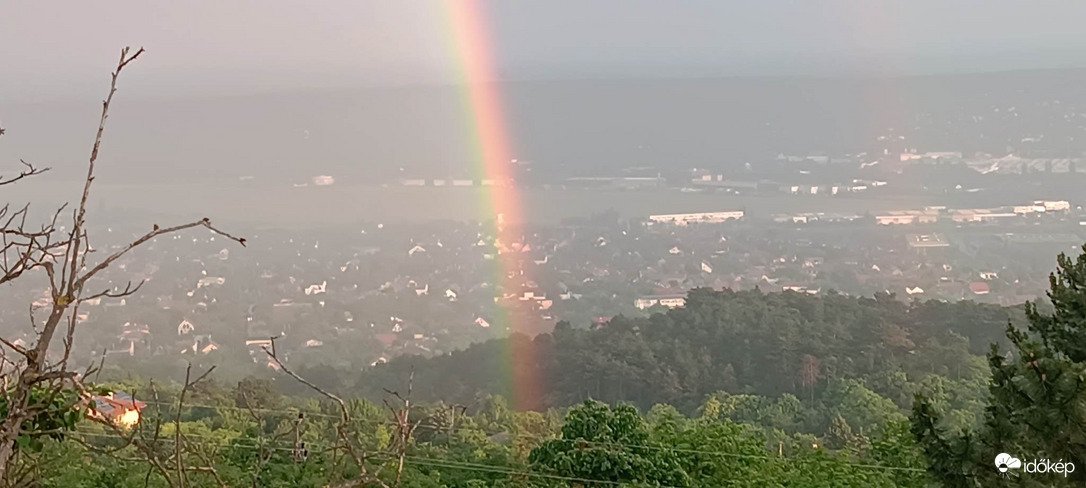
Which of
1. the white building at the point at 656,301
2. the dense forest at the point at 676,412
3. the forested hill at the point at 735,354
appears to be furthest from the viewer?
the white building at the point at 656,301

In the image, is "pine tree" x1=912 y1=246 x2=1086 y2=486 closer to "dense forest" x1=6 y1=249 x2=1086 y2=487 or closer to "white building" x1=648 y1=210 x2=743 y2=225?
"dense forest" x1=6 y1=249 x2=1086 y2=487

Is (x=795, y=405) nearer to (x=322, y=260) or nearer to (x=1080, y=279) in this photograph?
(x=1080, y=279)

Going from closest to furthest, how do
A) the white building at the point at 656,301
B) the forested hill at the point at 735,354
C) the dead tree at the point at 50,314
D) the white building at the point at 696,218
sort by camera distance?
1. the dead tree at the point at 50,314
2. the forested hill at the point at 735,354
3. the white building at the point at 656,301
4. the white building at the point at 696,218

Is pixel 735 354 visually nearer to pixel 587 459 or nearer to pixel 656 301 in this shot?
pixel 656 301

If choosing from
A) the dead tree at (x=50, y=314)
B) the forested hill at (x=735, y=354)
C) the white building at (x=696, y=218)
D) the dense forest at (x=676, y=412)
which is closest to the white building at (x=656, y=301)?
the dense forest at (x=676, y=412)

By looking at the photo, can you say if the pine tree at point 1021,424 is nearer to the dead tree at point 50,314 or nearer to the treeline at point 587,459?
the dead tree at point 50,314

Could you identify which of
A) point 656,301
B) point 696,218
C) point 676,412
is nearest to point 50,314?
point 676,412

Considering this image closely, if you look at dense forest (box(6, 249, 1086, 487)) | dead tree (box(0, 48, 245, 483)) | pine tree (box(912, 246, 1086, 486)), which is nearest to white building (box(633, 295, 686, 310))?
dense forest (box(6, 249, 1086, 487))

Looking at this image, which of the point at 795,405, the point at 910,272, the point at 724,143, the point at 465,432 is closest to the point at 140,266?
the point at 465,432
